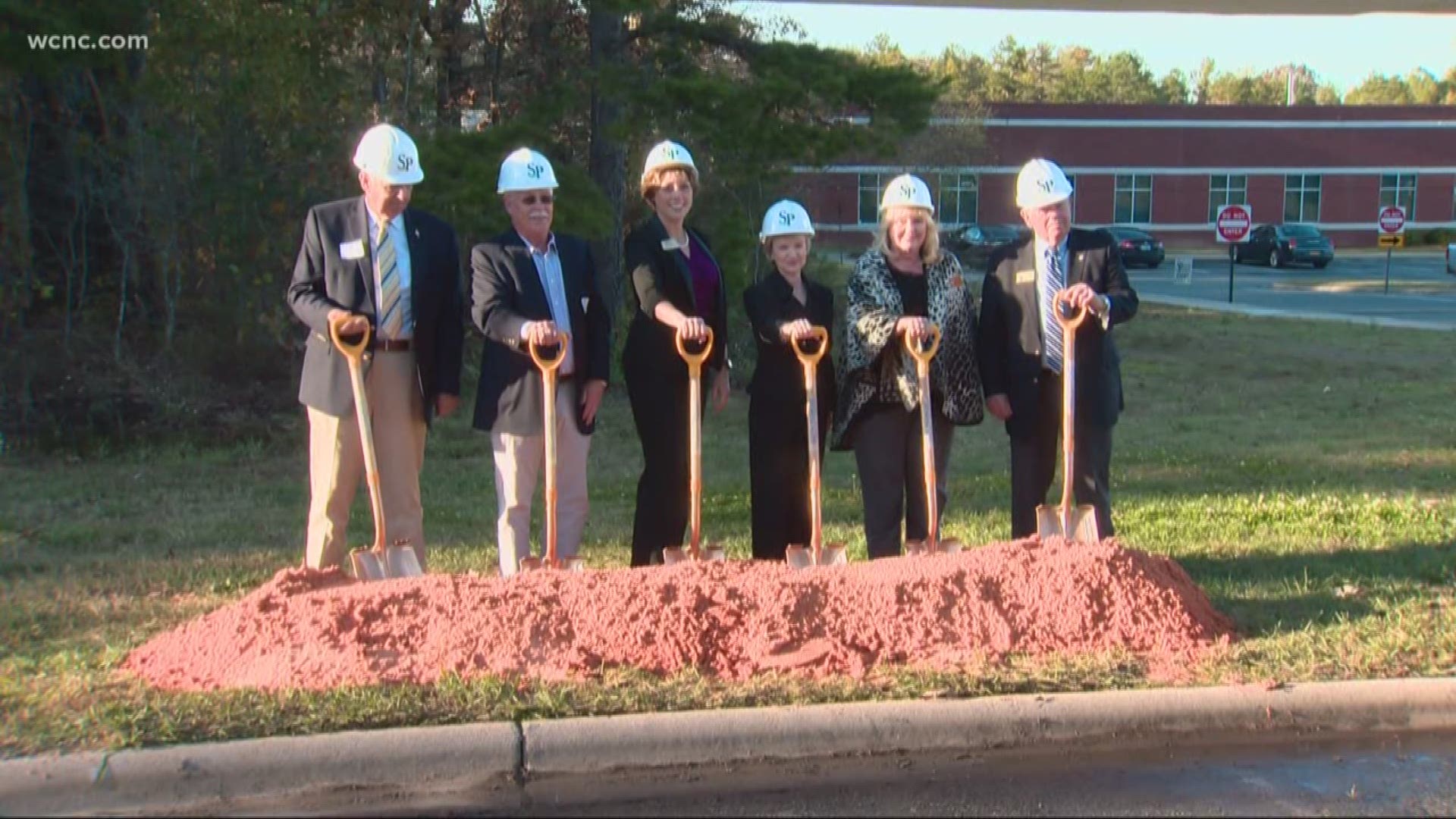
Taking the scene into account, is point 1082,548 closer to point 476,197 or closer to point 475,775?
point 475,775

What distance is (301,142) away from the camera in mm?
11844

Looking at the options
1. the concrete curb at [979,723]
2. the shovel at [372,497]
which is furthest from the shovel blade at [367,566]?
the concrete curb at [979,723]

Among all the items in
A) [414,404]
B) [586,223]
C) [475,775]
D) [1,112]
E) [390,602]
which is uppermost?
[1,112]


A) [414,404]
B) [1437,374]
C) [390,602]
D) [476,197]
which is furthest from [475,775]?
[1437,374]

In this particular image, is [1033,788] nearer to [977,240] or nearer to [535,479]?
[535,479]

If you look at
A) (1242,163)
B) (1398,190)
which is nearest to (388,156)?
(1242,163)

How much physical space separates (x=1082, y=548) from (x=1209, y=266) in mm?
44183

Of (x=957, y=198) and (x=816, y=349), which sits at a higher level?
(x=957, y=198)

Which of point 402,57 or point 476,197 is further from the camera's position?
point 402,57

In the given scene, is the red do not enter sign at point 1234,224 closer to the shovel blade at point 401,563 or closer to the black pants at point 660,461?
the black pants at point 660,461

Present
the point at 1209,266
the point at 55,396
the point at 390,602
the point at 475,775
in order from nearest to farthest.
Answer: the point at 475,775 → the point at 390,602 → the point at 55,396 → the point at 1209,266

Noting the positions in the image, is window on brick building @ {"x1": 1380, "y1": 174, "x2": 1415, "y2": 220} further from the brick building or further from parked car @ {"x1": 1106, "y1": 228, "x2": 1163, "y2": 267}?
parked car @ {"x1": 1106, "y1": 228, "x2": 1163, "y2": 267}

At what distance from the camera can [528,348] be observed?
20.2ft

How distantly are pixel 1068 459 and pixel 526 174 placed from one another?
2678 mm
